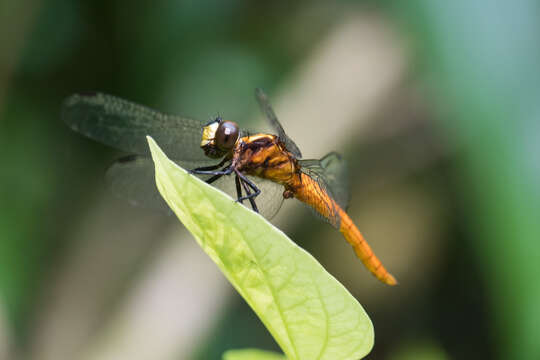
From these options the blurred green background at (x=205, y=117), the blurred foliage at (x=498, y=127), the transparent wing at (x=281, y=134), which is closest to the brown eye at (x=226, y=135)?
the transparent wing at (x=281, y=134)

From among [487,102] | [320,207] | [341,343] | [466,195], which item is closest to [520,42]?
[487,102]

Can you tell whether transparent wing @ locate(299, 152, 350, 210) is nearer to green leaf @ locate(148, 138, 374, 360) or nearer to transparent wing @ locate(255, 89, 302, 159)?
transparent wing @ locate(255, 89, 302, 159)

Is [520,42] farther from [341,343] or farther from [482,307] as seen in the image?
[341,343]

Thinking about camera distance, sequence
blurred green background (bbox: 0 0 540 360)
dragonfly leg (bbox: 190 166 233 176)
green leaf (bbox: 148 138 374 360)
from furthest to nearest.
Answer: blurred green background (bbox: 0 0 540 360) → dragonfly leg (bbox: 190 166 233 176) → green leaf (bbox: 148 138 374 360)

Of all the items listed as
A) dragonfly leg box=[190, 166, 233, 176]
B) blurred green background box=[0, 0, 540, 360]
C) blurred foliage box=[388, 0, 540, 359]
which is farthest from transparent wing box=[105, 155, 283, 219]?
blurred green background box=[0, 0, 540, 360]

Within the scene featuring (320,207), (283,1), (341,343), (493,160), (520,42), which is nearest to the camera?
(341,343)

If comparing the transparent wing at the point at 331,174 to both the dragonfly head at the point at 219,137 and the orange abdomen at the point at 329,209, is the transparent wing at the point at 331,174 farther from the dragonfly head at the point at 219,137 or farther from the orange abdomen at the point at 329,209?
the dragonfly head at the point at 219,137
